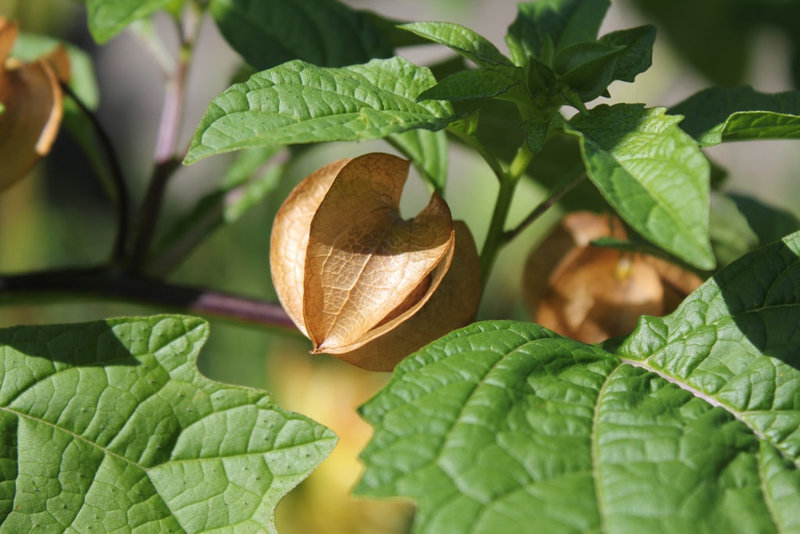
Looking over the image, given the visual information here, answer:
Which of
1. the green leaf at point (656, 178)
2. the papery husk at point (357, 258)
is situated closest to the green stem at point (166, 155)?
the papery husk at point (357, 258)

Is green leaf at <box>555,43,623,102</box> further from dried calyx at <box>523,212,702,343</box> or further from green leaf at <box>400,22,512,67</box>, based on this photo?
dried calyx at <box>523,212,702,343</box>

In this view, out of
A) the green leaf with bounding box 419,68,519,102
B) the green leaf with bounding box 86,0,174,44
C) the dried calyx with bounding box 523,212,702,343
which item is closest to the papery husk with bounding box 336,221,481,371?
the green leaf with bounding box 419,68,519,102

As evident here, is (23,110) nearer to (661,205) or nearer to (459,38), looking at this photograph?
(459,38)

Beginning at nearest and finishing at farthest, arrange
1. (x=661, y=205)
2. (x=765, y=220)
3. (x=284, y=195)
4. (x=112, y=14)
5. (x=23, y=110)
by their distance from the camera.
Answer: (x=661, y=205) → (x=112, y=14) → (x=23, y=110) → (x=765, y=220) → (x=284, y=195)

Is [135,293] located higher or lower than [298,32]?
lower

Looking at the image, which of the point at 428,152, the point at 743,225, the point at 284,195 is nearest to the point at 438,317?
the point at 428,152

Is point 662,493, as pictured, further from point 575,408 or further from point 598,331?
point 598,331
